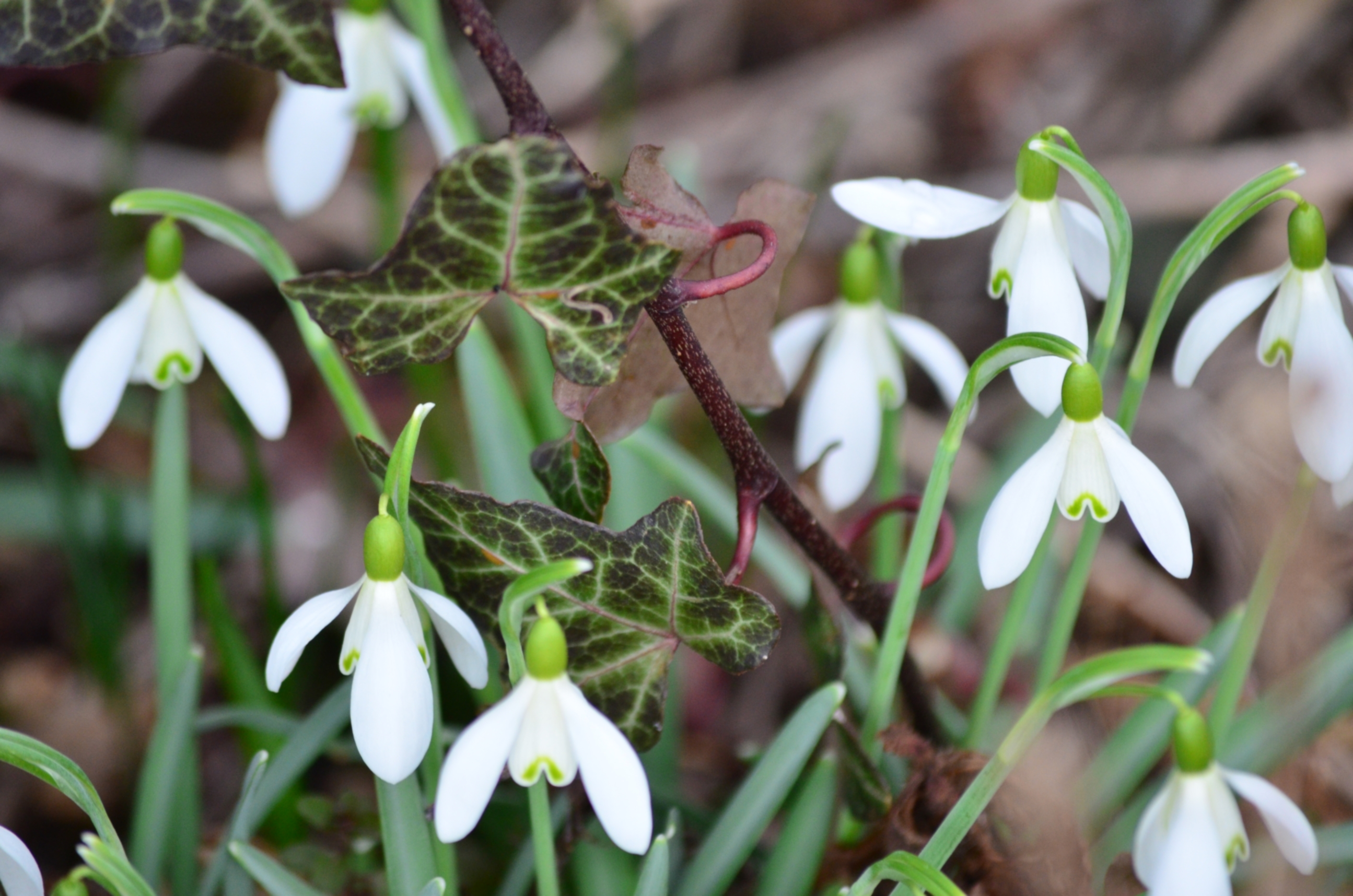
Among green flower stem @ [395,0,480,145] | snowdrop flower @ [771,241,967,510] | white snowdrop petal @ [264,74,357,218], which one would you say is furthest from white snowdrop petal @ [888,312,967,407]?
white snowdrop petal @ [264,74,357,218]

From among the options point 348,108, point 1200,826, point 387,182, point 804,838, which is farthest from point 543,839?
point 387,182

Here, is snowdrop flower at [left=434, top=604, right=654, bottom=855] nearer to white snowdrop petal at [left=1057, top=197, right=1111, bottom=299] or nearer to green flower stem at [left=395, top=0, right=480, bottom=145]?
white snowdrop petal at [left=1057, top=197, right=1111, bottom=299]

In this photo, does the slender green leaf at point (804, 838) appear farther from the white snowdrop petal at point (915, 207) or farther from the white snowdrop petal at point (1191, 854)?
the white snowdrop petal at point (915, 207)

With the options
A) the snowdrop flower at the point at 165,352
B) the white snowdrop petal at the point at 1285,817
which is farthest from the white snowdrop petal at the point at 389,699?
the white snowdrop petal at the point at 1285,817

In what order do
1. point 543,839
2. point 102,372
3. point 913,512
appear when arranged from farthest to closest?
1. point 913,512
2. point 102,372
3. point 543,839

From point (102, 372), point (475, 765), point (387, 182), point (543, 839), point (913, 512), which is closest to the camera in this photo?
point (475, 765)

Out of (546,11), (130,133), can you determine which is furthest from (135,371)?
(546,11)

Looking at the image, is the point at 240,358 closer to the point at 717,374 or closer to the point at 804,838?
the point at 717,374
